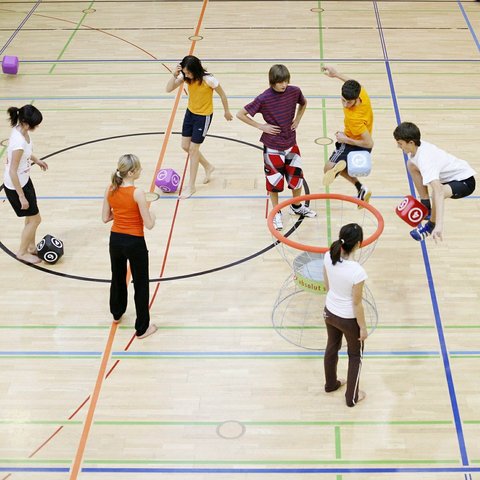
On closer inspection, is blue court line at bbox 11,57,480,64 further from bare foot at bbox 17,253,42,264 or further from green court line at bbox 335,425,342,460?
green court line at bbox 335,425,342,460

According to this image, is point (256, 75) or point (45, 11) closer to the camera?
point (256, 75)

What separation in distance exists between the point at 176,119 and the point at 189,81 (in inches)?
83.0

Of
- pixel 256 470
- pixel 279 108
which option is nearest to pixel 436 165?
pixel 279 108

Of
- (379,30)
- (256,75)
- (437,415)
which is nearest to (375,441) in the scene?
(437,415)

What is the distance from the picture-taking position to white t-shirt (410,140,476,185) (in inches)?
257

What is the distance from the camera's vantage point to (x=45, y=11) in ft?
45.0

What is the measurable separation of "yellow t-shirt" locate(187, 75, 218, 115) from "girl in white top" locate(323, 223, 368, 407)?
3225 mm

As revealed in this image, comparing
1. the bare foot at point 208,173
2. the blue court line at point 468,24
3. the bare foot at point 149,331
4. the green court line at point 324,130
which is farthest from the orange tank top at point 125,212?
the blue court line at point 468,24

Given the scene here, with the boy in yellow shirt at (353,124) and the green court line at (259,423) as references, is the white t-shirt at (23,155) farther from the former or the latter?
the boy in yellow shirt at (353,124)

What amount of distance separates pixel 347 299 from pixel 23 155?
11.2 ft

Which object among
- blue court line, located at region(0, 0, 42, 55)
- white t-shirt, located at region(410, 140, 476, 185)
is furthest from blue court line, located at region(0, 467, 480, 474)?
blue court line, located at region(0, 0, 42, 55)

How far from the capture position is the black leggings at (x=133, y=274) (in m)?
6.27

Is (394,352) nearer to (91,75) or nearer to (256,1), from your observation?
(91,75)

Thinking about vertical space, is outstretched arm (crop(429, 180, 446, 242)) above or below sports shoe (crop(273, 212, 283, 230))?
above
